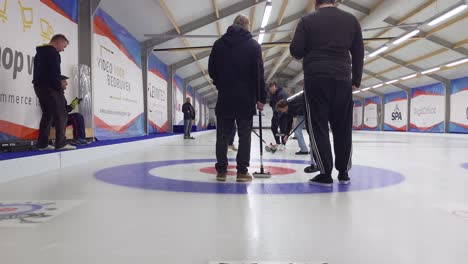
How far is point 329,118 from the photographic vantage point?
290 centimetres

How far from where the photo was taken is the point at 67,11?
6.31 m

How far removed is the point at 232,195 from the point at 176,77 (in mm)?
15229

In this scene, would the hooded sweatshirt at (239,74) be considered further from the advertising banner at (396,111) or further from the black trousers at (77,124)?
the advertising banner at (396,111)

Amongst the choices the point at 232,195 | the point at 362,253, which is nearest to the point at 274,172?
the point at 232,195

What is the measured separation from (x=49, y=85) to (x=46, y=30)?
2.00 m

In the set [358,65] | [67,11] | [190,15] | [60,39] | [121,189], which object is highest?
[190,15]

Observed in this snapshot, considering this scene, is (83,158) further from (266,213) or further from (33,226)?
(266,213)

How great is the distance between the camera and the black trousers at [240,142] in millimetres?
3027

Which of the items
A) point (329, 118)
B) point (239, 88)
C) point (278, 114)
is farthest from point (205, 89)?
point (329, 118)

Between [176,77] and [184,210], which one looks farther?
[176,77]

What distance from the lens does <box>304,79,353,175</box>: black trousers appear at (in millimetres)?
2779

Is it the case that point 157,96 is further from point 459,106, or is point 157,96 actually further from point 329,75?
point 459,106

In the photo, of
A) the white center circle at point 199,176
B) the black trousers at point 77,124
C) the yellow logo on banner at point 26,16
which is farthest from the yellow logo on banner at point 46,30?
the white center circle at point 199,176

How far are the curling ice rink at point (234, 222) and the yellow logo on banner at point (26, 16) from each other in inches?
124
